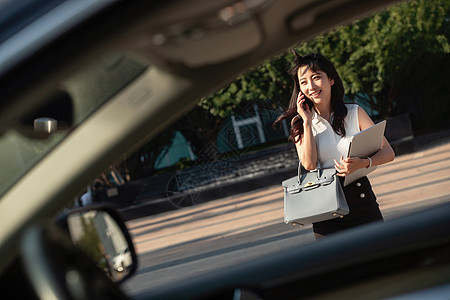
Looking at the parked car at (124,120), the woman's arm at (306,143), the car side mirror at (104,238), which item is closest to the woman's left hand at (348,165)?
the woman's arm at (306,143)

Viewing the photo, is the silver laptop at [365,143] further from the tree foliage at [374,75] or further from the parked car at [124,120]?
the parked car at [124,120]

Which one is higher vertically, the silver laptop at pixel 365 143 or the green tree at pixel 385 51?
the green tree at pixel 385 51

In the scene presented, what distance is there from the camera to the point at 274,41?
1.09 m

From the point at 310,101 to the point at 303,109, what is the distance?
147 mm

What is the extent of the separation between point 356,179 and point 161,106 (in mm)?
915

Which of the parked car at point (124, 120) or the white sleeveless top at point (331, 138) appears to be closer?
the parked car at point (124, 120)

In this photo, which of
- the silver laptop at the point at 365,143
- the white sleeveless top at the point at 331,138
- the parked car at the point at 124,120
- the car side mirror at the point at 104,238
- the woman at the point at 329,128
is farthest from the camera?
the white sleeveless top at the point at 331,138

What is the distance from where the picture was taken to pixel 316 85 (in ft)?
6.01

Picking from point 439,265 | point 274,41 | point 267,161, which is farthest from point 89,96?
point 439,265

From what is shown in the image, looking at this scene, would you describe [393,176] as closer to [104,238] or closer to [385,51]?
[385,51]

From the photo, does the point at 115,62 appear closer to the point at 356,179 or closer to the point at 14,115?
the point at 14,115

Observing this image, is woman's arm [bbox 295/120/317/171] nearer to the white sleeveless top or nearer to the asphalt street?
the white sleeveless top

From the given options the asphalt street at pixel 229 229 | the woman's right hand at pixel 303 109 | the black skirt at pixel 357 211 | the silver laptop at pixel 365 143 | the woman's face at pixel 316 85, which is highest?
the woman's face at pixel 316 85

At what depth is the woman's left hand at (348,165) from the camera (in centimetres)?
174
